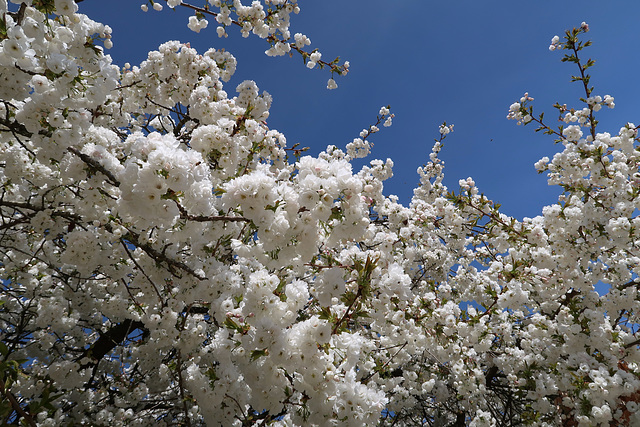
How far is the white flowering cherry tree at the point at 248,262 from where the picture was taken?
2605 mm

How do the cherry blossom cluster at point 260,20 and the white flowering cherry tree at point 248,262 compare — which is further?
the cherry blossom cluster at point 260,20

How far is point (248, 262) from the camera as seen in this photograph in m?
4.01

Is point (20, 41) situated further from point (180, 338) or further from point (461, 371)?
point (461, 371)

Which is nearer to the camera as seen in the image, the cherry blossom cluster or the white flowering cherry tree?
the white flowering cherry tree

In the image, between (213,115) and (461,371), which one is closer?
(213,115)

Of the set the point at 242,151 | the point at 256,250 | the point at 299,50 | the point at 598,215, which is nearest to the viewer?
the point at 256,250

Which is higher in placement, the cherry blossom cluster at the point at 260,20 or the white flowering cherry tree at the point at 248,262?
the cherry blossom cluster at the point at 260,20

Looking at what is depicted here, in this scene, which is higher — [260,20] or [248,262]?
[260,20]

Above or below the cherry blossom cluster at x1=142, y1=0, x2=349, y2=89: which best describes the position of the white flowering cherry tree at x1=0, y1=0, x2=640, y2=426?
below

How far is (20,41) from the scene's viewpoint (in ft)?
7.86

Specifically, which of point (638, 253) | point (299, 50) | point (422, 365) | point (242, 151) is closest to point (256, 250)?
point (242, 151)

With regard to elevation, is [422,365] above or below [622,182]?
below

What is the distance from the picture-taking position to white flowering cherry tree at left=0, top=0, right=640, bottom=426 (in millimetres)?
2605

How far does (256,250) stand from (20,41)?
2.35 m
